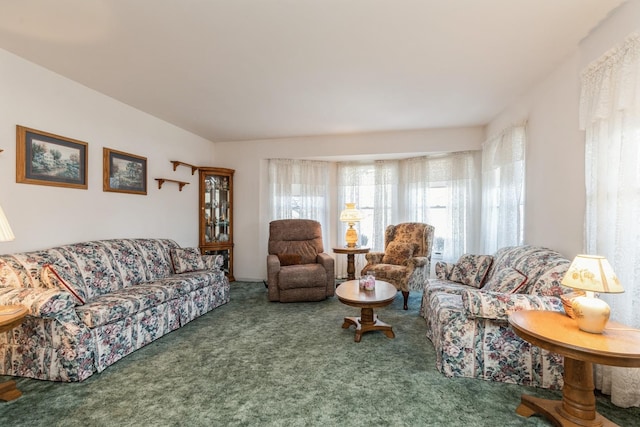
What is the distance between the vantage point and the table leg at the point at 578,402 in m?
1.64

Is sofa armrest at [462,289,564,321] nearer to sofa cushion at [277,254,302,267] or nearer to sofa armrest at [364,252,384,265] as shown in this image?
sofa armrest at [364,252,384,265]

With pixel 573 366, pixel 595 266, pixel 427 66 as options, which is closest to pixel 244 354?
pixel 573 366

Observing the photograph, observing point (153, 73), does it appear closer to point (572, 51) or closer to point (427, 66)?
point (427, 66)

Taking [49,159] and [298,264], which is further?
[298,264]

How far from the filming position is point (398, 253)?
14.5 feet

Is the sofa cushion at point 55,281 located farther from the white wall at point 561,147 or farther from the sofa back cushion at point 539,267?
the white wall at point 561,147

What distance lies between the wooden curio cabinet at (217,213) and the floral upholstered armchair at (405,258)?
8.22 feet

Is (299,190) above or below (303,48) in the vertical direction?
below

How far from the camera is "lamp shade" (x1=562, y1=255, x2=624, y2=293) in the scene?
1557 mm

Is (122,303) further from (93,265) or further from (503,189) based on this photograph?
(503,189)

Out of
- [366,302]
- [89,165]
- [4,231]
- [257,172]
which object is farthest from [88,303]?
[257,172]

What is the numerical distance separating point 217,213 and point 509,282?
442 centimetres

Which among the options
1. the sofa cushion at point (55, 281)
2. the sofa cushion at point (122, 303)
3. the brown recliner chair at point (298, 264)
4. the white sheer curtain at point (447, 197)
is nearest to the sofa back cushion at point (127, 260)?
the sofa cushion at point (122, 303)

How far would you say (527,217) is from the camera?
10.8 feet
